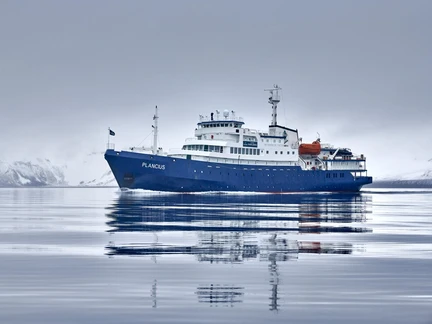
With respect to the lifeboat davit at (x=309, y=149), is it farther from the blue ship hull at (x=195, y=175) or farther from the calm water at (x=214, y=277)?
the calm water at (x=214, y=277)

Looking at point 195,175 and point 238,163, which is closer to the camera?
point 195,175

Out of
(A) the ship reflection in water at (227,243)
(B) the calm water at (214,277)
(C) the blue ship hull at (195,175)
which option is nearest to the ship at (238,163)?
(C) the blue ship hull at (195,175)

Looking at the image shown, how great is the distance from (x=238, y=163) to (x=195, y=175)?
33.1ft

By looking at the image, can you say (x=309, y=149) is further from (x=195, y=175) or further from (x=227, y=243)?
(x=227, y=243)

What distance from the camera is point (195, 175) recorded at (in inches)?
3669

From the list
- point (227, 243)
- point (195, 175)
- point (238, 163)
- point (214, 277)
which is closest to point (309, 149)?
point (238, 163)

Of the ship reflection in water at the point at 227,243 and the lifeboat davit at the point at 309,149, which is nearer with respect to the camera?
the ship reflection in water at the point at 227,243

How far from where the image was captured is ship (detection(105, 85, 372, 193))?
9175 centimetres

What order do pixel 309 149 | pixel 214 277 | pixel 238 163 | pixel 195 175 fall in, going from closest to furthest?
1. pixel 214 277
2. pixel 195 175
3. pixel 238 163
4. pixel 309 149

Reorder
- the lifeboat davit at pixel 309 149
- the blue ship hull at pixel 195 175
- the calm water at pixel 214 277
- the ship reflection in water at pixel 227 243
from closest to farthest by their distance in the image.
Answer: the calm water at pixel 214 277, the ship reflection in water at pixel 227 243, the blue ship hull at pixel 195 175, the lifeboat davit at pixel 309 149

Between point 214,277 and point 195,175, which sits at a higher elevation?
point 195,175

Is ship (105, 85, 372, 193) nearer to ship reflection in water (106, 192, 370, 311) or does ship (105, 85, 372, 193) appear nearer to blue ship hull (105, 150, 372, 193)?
blue ship hull (105, 150, 372, 193)

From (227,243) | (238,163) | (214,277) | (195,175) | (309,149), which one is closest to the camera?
(214,277)

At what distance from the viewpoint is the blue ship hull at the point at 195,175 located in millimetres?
91188
